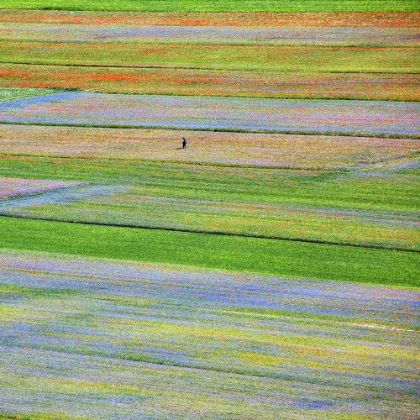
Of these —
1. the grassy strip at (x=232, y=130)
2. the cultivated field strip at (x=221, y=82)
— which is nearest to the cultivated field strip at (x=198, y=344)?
the grassy strip at (x=232, y=130)

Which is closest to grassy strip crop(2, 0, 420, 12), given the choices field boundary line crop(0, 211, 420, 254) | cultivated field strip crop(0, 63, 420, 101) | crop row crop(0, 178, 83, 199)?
cultivated field strip crop(0, 63, 420, 101)

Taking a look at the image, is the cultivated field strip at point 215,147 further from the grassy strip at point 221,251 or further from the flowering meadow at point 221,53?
the grassy strip at point 221,251

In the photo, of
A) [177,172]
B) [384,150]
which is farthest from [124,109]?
[384,150]

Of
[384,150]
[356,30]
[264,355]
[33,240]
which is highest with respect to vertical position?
[356,30]

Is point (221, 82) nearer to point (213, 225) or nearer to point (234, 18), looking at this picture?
point (234, 18)

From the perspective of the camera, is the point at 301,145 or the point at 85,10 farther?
the point at 85,10

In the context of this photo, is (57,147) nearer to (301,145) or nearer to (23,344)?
(301,145)

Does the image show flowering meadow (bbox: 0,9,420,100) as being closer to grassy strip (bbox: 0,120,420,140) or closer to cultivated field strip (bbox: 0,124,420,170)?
grassy strip (bbox: 0,120,420,140)
